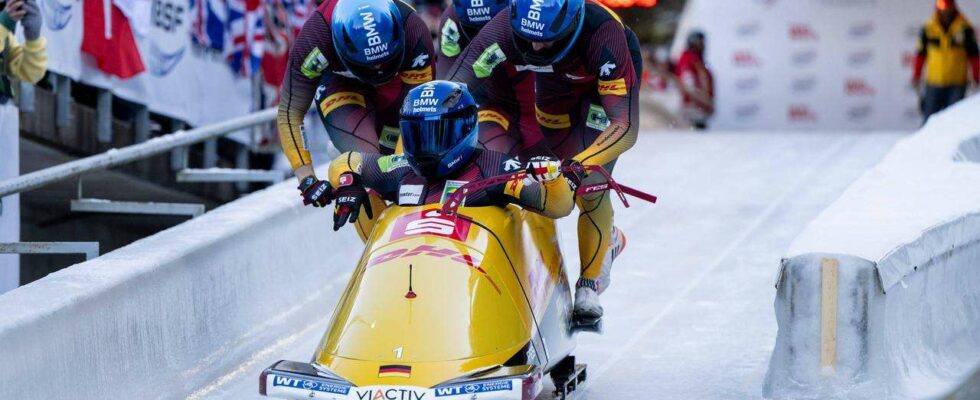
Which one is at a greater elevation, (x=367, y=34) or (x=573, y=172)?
(x=367, y=34)

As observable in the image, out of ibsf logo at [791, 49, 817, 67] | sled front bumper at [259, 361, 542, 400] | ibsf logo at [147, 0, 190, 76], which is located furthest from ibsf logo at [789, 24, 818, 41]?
sled front bumper at [259, 361, 542, 400]

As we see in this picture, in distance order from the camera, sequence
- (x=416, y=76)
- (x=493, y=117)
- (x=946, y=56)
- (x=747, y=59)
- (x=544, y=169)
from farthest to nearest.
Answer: (x=747, y=59) → (x=946, y=56) → (x=416, y=76) → (x=493, y=117) → (x=544, y=169)


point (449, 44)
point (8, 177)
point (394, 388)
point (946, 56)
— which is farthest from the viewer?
point (946, 56)

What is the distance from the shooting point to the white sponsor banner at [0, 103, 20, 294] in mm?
6004

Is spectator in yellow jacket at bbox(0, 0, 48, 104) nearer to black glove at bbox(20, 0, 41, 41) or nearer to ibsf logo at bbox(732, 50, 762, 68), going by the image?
black glove at bbox(20, 0, 41, 41)

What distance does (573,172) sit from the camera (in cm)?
450

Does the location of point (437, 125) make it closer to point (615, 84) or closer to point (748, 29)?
point (615, 84)

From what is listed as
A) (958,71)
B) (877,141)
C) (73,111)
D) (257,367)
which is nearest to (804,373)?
(257,367)

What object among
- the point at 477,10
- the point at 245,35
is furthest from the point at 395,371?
the point at 245,35

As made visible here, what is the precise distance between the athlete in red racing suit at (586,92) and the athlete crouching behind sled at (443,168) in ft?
0.69

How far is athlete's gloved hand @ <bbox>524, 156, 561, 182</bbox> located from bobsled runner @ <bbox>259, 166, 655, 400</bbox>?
0.26 ft

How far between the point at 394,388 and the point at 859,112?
12.2m

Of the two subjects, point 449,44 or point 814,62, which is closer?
point 449,44

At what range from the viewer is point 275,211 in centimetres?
635
